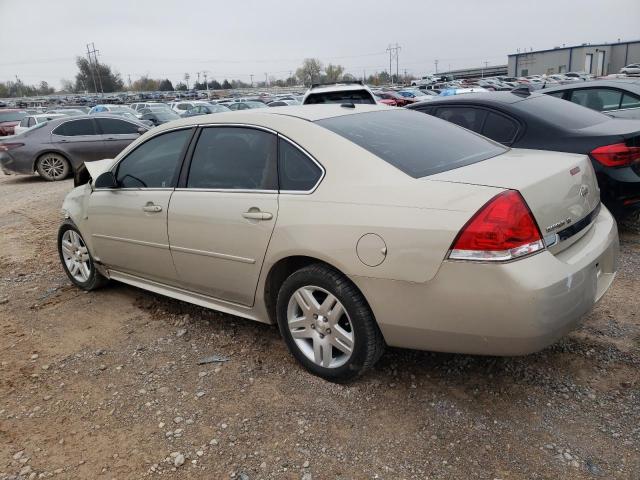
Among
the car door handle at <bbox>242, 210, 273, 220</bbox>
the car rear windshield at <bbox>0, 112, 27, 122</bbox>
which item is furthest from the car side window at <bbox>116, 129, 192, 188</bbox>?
the car rear windshield at <bbox>0, 112, 27, 122</bbox>

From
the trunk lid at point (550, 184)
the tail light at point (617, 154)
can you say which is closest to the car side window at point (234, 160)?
the trunk lid at point (550, 184)

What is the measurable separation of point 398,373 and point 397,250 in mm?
940

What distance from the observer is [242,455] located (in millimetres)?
2480

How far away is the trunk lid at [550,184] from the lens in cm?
247

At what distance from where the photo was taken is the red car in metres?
19.7

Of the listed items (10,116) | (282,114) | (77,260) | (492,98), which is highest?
(282,114)

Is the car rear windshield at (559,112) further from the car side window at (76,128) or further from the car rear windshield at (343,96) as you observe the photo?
the car side window at (76,128)

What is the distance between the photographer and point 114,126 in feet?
39.5

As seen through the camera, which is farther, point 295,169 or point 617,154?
point 617,154

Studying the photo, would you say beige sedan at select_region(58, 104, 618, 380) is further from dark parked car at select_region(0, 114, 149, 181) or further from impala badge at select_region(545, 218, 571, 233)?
dark parked car at select_region(0, 114, 149, 181)

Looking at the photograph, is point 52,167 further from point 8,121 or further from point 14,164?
point 8,121

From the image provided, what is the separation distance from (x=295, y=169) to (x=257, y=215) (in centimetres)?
34

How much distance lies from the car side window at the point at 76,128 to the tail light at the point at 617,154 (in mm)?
10723

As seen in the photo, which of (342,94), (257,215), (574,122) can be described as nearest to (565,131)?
(574,122)
